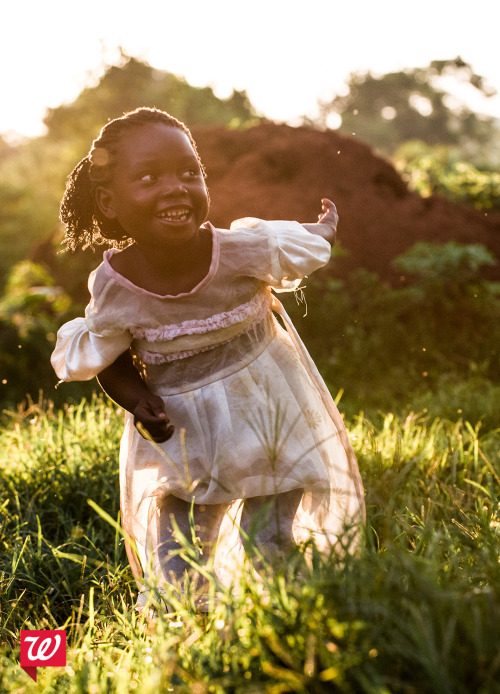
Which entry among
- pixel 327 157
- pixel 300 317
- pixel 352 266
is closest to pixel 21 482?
pixel 300 317

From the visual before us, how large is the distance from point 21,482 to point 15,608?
2.83ft

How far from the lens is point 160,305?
80.9 inches

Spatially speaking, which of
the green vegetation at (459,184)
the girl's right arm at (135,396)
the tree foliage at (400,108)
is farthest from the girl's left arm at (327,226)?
the tree foliage at (400,108)

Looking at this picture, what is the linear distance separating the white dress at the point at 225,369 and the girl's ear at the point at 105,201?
16 centimetres

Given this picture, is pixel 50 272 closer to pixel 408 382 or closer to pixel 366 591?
pixel 408 382

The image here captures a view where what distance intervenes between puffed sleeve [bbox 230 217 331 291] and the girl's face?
7.0 inches

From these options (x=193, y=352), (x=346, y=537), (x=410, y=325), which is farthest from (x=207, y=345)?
(x=410, y=325)

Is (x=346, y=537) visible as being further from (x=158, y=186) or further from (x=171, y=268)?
(x=158, y=186)

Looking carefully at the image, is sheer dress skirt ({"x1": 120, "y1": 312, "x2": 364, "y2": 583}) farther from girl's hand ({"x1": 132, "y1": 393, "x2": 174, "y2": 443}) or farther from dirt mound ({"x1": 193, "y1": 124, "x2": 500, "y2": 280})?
dirt mound ({"x1": 193, "y1": 124, "x2": 500, "y2": 280})

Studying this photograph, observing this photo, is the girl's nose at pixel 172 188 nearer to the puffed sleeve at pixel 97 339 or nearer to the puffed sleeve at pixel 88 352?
the puffed sleeve at pixel 97 339

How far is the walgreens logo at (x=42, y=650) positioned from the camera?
178 cm

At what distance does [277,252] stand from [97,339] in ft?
2.07

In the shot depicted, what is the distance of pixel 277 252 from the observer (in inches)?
82.4

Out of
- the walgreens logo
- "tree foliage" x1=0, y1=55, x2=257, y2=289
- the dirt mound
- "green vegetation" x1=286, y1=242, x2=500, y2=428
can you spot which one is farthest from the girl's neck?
the dirt mound
